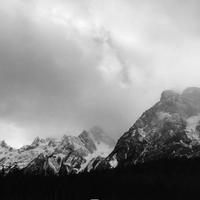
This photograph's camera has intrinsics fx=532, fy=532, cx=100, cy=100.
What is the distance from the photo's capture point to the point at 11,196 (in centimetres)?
19038

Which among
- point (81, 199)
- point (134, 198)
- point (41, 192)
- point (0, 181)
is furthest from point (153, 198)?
point (0, 181)

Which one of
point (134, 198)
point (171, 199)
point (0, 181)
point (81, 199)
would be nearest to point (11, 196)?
point (0, 181)

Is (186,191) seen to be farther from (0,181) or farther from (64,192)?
(0,181)

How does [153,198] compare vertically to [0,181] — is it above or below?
below

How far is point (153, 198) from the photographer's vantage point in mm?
198750

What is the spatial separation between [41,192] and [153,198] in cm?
4178

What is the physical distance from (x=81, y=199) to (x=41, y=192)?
1530 cm

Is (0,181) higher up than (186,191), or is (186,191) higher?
(0,181)

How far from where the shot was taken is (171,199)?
192 meters

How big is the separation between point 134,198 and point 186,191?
63.9 ft

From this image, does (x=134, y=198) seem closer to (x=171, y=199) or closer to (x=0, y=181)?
(x=171, y=199)

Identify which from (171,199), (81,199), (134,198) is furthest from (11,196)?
(171,199)

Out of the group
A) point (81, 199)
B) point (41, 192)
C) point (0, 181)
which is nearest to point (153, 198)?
point (81, 199)

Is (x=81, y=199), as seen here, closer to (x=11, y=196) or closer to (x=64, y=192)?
(x=64, y=192)
